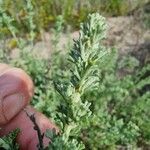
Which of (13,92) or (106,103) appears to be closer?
(13,92)

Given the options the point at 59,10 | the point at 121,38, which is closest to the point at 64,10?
the point at 59,10

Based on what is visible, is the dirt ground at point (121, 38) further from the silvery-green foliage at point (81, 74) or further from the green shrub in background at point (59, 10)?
the silvery-green foliage at point (81, 74)

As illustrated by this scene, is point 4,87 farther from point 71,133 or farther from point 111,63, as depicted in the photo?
point 111,63

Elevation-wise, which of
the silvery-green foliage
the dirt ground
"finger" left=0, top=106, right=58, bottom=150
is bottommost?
the dirt ground

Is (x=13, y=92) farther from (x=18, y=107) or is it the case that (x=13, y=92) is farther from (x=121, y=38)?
(x=121, y=38)

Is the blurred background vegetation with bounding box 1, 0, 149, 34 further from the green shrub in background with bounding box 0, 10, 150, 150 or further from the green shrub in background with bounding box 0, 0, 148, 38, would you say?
the green shrub in background with bounding box 0, 10, 150, 150

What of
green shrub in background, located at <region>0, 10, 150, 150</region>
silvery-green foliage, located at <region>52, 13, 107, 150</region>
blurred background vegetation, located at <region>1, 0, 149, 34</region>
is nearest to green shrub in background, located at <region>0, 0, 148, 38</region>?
blurred background vegetation, located at <region>1, 0, 149, 34</region>

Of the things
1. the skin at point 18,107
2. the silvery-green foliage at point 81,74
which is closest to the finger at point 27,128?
the skin at point 18,107
